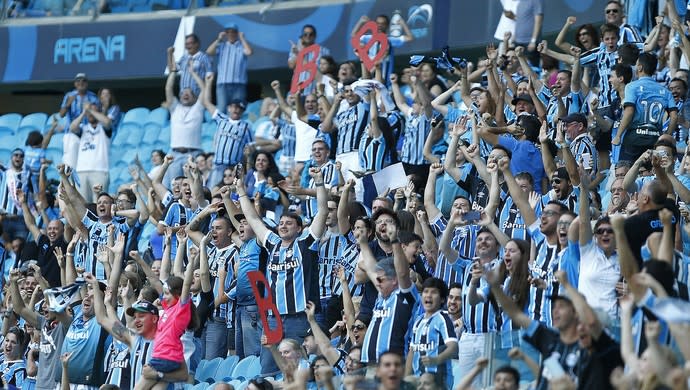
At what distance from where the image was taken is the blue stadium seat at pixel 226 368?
11.4m

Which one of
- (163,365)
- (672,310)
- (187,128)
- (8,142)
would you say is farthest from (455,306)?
(8,142)

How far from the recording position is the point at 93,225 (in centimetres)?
1388

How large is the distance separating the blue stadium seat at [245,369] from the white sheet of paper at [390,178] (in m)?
1.95

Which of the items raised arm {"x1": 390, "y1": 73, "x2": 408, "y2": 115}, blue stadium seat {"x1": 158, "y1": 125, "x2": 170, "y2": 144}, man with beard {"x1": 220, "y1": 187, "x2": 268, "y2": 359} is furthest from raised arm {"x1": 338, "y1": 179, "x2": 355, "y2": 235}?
blue stadium seat {"x1": 158, "y1": 125, "x2": 170, "y2": 144}

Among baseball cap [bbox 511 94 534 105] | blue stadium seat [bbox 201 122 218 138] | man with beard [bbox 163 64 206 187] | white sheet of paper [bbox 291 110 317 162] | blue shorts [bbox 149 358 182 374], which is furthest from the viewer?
blue stadium seat [bbox 201 122 218 138]

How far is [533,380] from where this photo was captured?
7.49 meters

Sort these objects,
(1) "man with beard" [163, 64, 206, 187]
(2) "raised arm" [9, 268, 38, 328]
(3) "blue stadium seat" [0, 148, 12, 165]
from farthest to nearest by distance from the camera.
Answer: (3) "blue stadium seat" [0, 148, 12, 165] < (1) "man with beard" [163, 64, 206, 187] < (2) "raised arm" [9, 268, 38, 328]

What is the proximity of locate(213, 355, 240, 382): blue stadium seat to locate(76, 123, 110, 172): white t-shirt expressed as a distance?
6.70m

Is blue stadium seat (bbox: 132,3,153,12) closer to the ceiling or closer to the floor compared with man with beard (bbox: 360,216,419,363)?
closer to the ceiling

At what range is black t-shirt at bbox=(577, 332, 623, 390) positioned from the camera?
711 centimetres

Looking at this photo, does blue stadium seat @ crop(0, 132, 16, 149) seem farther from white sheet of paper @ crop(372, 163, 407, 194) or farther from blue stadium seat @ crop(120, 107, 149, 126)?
white sheet of paper @ crop(372, 163, 407, 194)

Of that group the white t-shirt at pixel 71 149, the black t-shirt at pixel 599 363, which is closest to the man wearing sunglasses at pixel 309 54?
the white t-shirt at pixel 71 149

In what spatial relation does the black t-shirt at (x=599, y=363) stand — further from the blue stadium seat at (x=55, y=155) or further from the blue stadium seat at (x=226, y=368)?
the blue stadium seat at (x=55, y=155)

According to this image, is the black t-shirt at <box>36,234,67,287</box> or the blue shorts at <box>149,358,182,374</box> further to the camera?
the black t-shirt at <box>36,234,67,287</box>
